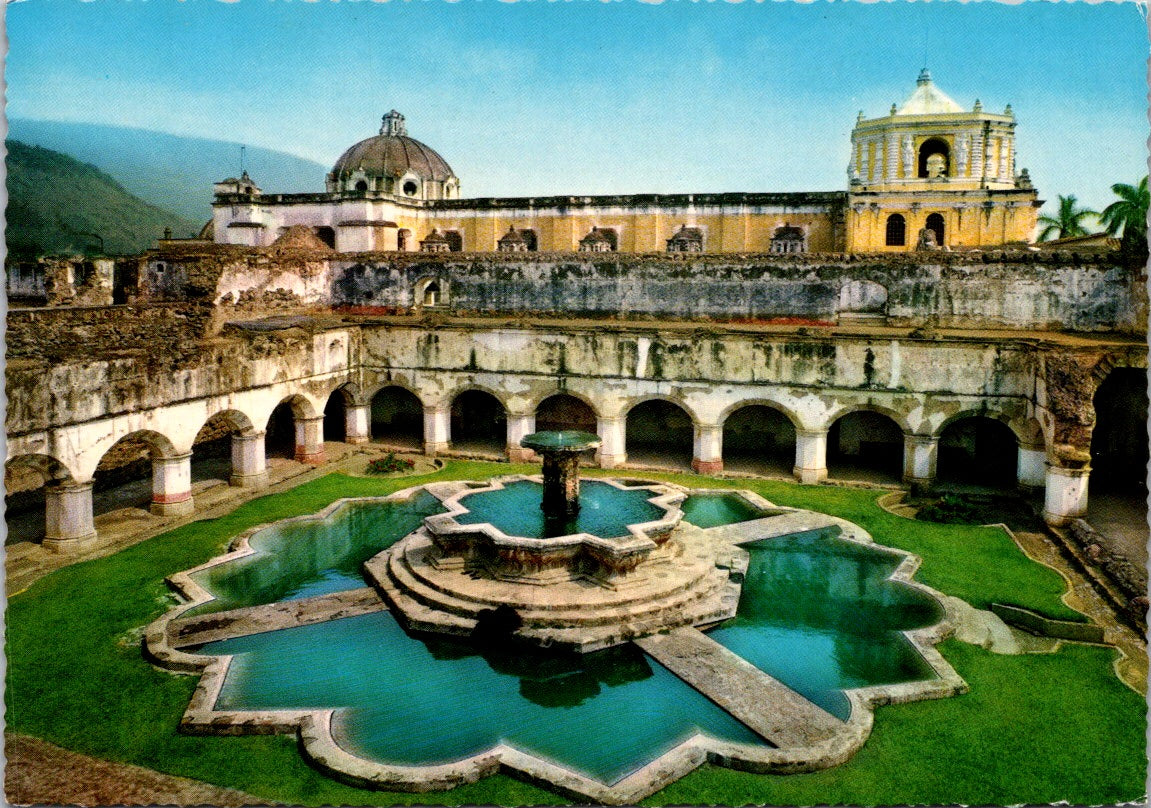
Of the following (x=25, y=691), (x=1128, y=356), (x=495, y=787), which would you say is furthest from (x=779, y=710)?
(x=1128, y=356)

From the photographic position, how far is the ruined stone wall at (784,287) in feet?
66.1

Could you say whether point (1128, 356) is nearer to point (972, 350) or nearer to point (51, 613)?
point (972, 350)

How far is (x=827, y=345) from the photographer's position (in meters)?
19.9

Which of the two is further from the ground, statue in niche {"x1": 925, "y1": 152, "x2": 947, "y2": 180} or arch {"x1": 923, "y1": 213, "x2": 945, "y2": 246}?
statue in niche {"x1": 925, "y1": 152, "x2": 947, "y2": 180}

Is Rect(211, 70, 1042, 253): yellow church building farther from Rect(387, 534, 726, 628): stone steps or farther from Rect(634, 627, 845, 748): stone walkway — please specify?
Rect(634, 627, 845, 748): stone walkway

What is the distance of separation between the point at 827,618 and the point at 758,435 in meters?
11.8

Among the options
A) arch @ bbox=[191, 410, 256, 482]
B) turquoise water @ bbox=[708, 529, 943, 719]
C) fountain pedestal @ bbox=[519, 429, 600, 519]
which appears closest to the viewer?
turquoise water @ bbox=[708, 529, 943, 719]

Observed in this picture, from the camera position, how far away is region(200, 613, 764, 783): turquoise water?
9.07 m

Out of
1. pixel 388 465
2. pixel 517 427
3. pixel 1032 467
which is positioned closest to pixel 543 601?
pixel 388 465

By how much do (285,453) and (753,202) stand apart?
21.8 m

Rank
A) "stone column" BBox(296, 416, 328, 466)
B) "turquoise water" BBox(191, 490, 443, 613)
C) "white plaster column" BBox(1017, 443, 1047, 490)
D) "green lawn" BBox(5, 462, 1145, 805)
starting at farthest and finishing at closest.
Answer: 1. "stone column" BBox(296, 416, 328, 466)
2. "white plaster column" BBox(1017, 443, 1047, 490)
3. "turquoise water" BBox(191, 490, 443, 613)
4. "green lawn" BBox(5, 462, 1145, 805)

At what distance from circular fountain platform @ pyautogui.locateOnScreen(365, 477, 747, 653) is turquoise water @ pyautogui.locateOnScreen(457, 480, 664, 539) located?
1.11 feet

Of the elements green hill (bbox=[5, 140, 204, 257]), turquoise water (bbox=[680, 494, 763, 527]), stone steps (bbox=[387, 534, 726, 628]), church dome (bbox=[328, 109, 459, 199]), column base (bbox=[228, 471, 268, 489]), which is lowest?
stone steps (bbox=[387, 534, 726, 628])

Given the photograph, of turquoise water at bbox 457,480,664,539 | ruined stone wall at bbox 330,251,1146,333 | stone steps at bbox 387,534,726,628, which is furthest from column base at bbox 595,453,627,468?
stone steps at bbox 387,534,726,628
